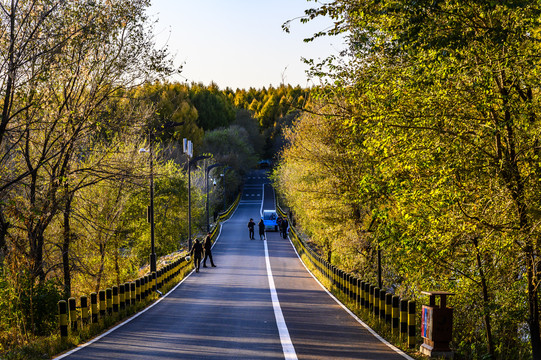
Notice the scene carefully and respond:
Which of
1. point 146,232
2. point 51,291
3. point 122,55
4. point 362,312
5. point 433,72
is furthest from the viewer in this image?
point 146,232

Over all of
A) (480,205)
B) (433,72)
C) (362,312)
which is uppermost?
(433,72)

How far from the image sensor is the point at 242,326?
46.9 feet

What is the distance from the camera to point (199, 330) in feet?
44.7

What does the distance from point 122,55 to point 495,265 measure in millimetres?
12295

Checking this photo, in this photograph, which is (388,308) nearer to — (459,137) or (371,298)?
(371,298)

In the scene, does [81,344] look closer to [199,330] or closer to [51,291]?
[199,330]

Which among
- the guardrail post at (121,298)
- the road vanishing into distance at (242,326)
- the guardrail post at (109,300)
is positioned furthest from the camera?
the guardrail post at (121,298)

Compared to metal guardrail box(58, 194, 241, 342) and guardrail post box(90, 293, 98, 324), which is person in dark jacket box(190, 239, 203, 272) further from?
guardrail post box(90, 293, 98, 324)

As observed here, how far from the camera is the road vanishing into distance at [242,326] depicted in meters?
10.7

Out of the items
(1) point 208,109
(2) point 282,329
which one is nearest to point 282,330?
(2) point 282,329

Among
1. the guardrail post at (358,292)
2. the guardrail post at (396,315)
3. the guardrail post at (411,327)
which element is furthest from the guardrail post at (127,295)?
the guardrail post at (411,327)

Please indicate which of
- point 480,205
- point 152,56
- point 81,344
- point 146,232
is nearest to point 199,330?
point 81,344

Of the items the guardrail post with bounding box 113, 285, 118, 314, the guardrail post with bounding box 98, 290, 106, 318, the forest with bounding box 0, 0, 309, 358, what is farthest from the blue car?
the guardrail post with bounding box 98, 290, 106, 318

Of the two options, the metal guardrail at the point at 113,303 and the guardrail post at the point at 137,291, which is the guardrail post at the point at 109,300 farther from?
the guardrail post at the point at 137,291
